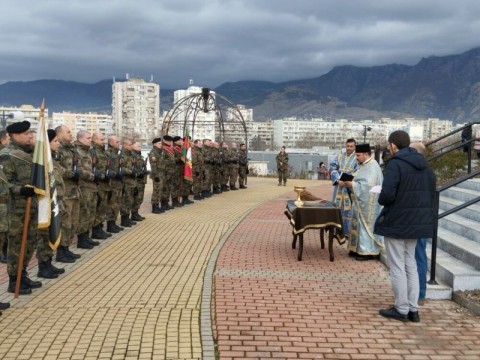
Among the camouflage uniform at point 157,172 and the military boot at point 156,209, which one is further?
the military boot at point 156,209

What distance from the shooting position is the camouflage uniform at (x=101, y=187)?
382 inches

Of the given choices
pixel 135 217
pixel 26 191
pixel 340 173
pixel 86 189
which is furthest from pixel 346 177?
pixel 135 217

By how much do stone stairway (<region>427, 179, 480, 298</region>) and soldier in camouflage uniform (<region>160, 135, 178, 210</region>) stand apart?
7.24 metres

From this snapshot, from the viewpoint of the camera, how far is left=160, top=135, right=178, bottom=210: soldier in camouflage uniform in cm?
1388

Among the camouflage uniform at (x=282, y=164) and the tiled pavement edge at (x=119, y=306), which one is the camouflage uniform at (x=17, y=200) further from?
the camouflage uniform at (x=282, y=164)

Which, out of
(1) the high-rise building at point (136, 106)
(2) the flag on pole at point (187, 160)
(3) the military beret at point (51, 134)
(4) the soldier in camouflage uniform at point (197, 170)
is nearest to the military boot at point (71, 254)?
(3) the military beret at point (51, 134)

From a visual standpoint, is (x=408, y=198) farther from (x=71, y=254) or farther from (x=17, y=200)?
(x=71, y=254)

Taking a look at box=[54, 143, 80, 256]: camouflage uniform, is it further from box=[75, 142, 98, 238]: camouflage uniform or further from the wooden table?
the wooden table

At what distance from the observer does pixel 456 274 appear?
639 centimetres

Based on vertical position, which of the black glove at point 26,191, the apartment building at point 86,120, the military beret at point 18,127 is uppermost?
→ the apartment building at point 86,120

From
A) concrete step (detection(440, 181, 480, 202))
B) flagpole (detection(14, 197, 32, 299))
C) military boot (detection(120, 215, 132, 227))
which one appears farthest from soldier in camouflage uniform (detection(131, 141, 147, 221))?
concrete step (detection(440, 181, 480, 202))

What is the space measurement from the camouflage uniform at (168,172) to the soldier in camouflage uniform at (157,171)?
22cm

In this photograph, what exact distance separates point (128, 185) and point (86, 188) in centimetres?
230

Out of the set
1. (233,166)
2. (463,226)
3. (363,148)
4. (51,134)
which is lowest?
(463,226)
